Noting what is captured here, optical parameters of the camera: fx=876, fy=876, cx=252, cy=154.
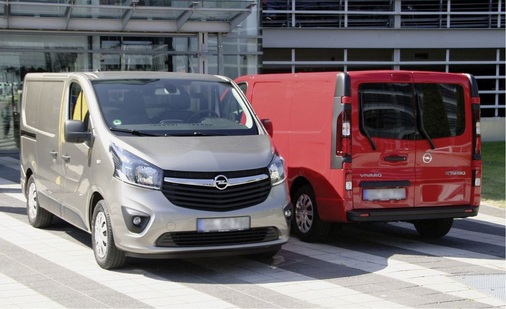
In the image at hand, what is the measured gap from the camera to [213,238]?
813 cm

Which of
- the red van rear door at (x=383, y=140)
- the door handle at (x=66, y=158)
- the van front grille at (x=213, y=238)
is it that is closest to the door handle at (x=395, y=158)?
the red van rear door at (x=383, y=140)

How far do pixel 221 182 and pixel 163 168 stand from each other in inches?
21.7

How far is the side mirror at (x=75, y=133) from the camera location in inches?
340

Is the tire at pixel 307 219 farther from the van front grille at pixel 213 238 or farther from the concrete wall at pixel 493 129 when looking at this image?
the concrete wall at pixel 493 129

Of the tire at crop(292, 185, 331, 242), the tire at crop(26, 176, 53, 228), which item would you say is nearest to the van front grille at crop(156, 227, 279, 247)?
the tire at crop(292, 185, 331, 242)

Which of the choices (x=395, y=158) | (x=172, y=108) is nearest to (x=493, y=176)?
(x=395, y=158)

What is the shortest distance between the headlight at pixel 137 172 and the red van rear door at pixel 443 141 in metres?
3.27

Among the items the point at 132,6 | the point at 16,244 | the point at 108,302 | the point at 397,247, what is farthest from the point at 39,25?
the point at 108,302

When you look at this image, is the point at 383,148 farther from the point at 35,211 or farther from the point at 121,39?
the point at 121,39

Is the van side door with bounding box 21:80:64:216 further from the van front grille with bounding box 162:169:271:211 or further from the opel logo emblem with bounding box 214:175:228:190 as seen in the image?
the opel logo emblem with bounding box 214:175:228:190

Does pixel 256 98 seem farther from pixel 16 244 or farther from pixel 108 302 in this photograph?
pixel 108 302

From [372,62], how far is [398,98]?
16.7m

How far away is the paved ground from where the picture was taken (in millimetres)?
7281

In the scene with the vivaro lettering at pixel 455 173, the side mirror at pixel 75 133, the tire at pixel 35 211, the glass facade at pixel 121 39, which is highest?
the glass facade at pixel 121 39
